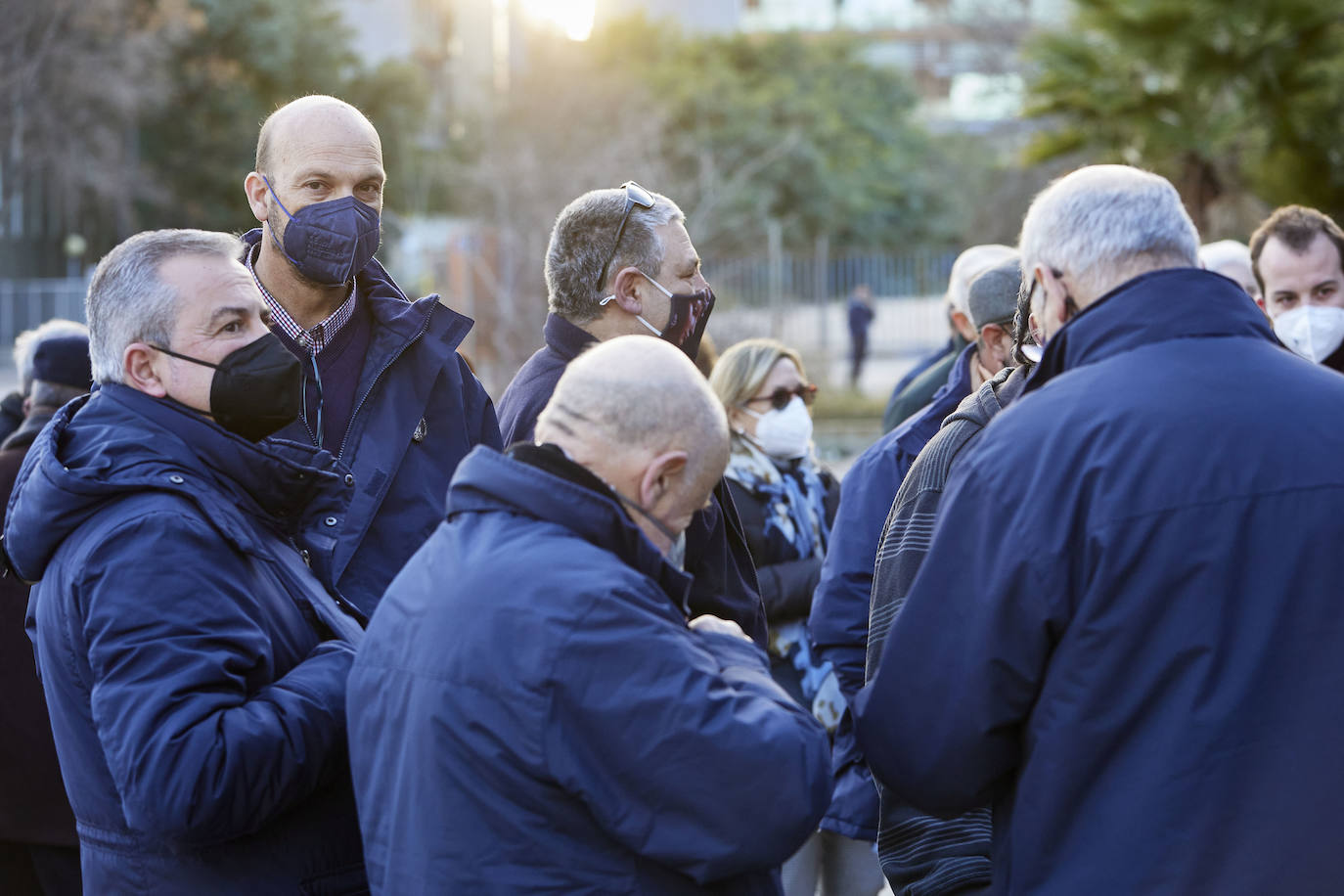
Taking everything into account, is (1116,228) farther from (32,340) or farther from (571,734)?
(32,340)

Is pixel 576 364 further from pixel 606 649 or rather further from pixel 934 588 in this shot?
pixel 934 588

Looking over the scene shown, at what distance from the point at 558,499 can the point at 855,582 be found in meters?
1.49

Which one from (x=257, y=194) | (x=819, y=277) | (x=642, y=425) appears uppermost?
(x=257, y=194)

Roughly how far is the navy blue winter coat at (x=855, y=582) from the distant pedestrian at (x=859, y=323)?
16.8 metres

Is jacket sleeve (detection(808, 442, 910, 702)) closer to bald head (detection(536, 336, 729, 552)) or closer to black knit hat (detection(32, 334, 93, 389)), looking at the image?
bald head (detection(536, 336, 729, 552))

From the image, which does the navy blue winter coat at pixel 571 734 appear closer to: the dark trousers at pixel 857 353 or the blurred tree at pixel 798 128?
the dark trousers at pixel 857 353

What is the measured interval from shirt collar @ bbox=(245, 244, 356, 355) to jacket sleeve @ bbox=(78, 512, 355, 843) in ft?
3.34

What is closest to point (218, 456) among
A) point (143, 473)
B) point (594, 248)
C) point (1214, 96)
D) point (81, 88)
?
point (143, 473)

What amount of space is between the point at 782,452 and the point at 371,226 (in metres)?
1.87

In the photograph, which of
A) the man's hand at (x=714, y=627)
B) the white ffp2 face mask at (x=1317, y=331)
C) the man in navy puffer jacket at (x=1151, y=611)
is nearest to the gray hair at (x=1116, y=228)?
the man in navy puffer jacket at (x=1151, y=611)

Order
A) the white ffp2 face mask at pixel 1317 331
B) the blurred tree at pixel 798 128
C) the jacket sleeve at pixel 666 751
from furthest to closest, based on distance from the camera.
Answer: the blurred tree at pixel 798 128 → the white ffp2 face mask at pixel 1317 331 → the jacket sleeve at pixel 666 751

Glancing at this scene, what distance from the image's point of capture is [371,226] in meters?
3.36

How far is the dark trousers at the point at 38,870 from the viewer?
372cm

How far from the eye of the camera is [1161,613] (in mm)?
2062
